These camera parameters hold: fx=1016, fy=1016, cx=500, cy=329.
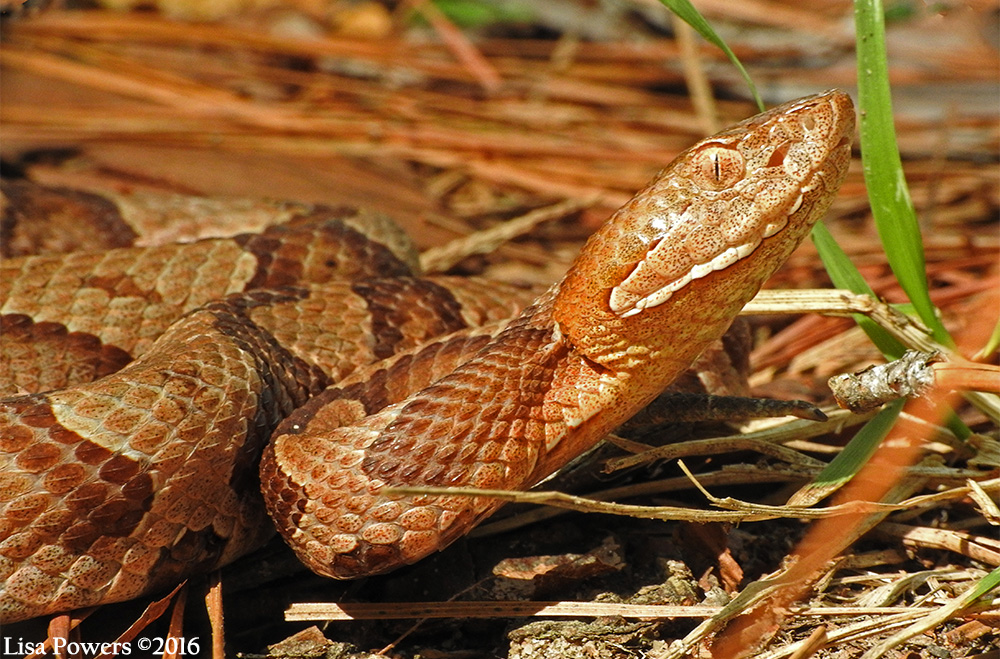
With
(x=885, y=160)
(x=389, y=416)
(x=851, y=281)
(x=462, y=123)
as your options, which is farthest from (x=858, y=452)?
(x=462, y=123)

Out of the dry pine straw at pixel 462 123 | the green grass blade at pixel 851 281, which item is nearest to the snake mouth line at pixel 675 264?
the green grass blade at pixel 851 281

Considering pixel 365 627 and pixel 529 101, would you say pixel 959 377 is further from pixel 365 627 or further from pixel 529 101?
pixel 529 101

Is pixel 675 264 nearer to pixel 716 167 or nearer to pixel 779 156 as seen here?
pixel 716 167

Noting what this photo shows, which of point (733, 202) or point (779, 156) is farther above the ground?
point (779, 156)

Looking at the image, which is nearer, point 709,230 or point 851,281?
point 709,230

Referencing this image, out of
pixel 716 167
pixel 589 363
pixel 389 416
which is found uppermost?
pixel 716 167

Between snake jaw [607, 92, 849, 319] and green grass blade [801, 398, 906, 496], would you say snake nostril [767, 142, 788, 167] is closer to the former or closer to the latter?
snake jaw [607, 92, 849, 319]

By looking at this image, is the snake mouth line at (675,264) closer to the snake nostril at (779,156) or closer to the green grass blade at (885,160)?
the snake nostril at (779,156)
